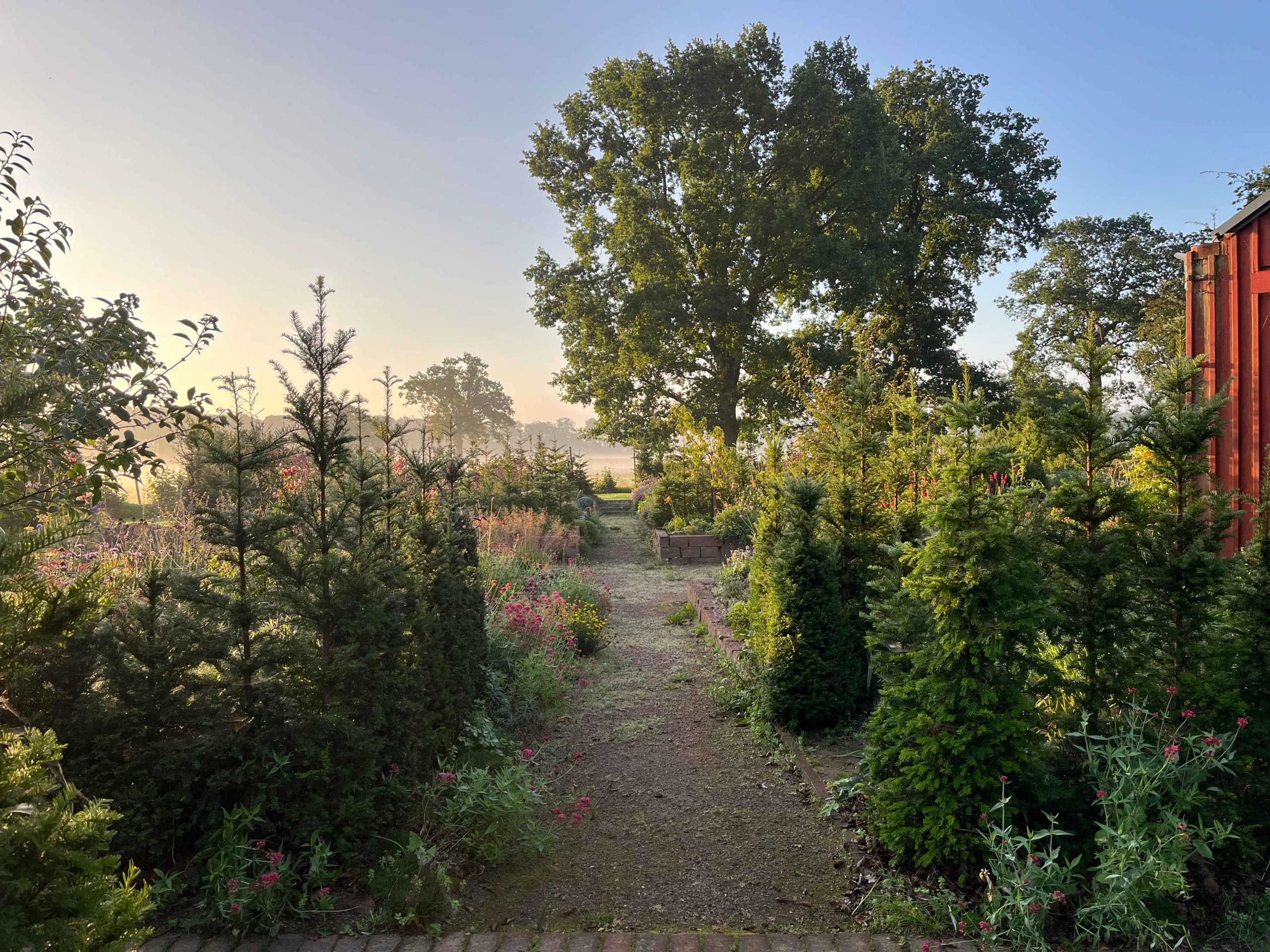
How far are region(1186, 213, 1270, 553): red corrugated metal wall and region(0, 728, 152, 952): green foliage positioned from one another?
5975 mm

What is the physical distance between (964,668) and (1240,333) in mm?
3940

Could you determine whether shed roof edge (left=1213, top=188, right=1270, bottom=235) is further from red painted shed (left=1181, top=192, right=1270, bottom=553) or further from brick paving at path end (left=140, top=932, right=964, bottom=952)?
brick paving at path end (left=140, top=932, right=964, bottom=952)

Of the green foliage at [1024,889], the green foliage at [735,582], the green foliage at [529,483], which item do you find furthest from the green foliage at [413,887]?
the green foliage at [529,483]

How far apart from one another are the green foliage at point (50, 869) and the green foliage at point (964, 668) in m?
2.51

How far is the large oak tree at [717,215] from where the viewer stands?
19.1m

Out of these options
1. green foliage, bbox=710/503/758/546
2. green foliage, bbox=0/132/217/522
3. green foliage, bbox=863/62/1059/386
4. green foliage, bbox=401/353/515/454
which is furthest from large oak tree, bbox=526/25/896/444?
green foliage, bbox=401/353/515/454

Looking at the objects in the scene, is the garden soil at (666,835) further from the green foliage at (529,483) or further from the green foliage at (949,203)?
the green foliage at (949,203)

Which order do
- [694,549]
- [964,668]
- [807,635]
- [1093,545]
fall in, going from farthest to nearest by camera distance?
[694,549]
[807,635]
[1093,545]
[964,668]

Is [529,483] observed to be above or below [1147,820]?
above

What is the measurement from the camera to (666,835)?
355 centimetres

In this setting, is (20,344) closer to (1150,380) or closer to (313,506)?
(313,506)

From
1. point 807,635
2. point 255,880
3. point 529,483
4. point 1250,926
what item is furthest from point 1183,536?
point 529,483

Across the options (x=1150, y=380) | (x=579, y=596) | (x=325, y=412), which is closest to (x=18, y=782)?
(x=325, y=412)

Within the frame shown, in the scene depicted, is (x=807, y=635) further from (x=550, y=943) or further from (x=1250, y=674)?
(x=550, y=943)
